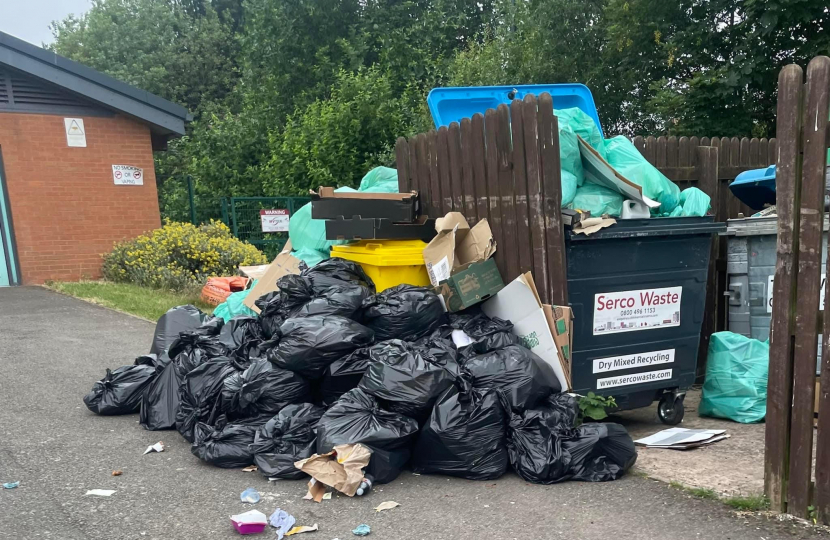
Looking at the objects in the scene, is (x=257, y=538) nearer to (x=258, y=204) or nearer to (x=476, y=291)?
(x=476, y=291)

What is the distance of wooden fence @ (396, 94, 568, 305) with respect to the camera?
3988 mm

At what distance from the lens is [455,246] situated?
15.0ft

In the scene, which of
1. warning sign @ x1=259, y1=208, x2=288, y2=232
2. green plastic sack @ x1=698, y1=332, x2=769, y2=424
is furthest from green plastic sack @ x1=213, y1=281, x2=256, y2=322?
warning sign @ x1=259, y1=208, x2=288, y2=232

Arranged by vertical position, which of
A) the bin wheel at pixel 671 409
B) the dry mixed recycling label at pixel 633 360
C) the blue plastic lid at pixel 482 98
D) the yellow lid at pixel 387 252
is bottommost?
the bin wheel at pixel 671 409

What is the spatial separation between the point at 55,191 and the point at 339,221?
7.72 m

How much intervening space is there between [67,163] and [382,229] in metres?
8.07

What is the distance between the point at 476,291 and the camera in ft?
14.1

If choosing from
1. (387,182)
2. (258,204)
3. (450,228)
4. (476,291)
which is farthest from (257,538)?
(258,204)

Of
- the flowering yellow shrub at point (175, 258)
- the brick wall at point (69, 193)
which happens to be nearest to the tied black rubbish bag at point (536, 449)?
the flowering yellow shrub at point (175, 258)

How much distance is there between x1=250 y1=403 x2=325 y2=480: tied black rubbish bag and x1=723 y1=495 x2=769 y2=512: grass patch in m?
1.97

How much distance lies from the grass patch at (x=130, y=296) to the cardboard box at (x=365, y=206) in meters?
3.95

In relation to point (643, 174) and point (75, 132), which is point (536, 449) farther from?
point (75, 132)

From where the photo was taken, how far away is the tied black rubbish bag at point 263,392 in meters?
3.93

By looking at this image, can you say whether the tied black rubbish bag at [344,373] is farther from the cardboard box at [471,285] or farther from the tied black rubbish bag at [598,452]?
the tied black rubbish bag at [598,452]
